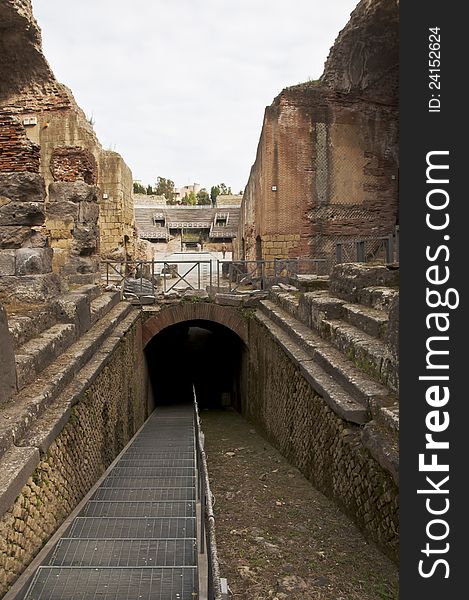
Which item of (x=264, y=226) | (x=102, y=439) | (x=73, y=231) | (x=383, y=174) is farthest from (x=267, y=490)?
(x=383, y=174)

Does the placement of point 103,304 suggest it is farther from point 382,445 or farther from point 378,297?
point 382,445

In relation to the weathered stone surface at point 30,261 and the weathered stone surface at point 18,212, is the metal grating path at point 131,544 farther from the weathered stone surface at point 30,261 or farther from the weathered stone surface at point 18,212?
the weathered stone surface at point 18,212

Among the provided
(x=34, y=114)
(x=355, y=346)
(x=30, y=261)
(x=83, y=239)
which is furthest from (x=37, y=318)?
(x=34, y=114)

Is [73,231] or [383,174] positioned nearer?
[73,231]

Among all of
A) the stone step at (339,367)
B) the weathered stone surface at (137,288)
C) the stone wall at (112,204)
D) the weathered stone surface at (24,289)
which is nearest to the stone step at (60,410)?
the weathered stone surface at (24,289)

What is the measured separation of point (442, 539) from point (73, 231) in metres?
Answer: 9.68

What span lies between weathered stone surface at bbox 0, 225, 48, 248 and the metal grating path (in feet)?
10.2

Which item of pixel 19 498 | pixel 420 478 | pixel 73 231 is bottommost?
pixel 19 498

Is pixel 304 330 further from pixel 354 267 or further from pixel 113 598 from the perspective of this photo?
pixel 113 598

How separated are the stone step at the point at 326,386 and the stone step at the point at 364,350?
307 millimetres

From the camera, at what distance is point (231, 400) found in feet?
47.0

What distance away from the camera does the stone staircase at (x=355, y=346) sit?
4.05 metres

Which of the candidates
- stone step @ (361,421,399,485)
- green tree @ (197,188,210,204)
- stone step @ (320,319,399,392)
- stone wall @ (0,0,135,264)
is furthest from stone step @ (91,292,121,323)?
green tree @ (197,188,210,204)

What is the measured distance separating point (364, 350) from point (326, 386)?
528 mm
